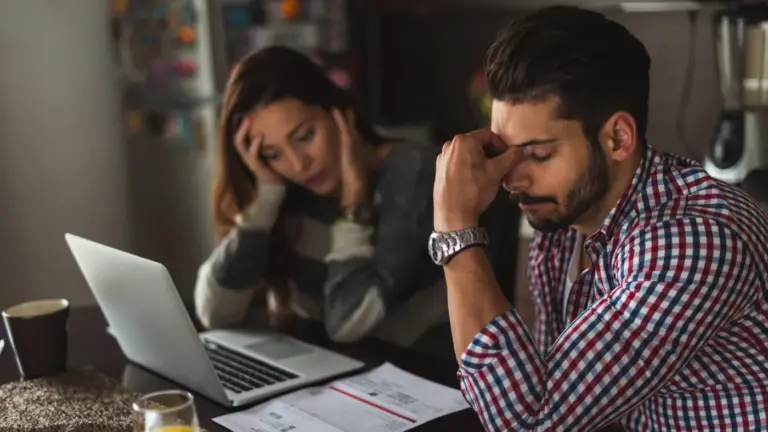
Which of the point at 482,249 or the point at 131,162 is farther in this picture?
the point at 131,162

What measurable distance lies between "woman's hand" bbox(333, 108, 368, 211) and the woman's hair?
0.03 meters

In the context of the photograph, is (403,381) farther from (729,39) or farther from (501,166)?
(729,39)

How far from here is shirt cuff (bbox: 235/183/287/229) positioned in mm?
1796

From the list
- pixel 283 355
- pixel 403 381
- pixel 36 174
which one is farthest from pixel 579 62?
pixel 36 174

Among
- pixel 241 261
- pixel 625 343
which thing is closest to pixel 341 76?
pixel 241 261

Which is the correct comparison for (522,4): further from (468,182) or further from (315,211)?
(468,182)

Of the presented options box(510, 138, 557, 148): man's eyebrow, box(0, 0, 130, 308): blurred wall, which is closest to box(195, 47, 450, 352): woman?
box(510, 138, 557, 148): man's eyebrow

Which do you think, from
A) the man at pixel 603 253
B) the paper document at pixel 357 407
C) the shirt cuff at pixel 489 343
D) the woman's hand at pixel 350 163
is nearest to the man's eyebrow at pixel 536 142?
the man at pixel 603 253

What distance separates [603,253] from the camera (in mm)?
1170

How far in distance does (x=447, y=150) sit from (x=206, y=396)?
0.48 metres

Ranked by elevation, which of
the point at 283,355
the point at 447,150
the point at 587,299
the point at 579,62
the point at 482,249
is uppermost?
the point at 579,62

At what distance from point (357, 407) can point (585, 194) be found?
A: 41cm

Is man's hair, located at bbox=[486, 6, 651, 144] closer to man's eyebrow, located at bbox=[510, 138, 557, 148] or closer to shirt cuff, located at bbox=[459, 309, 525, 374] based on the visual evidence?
man's eyebrow, located at bbox=[510, 138, 557, 148]

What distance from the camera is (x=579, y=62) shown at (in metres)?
1.10
